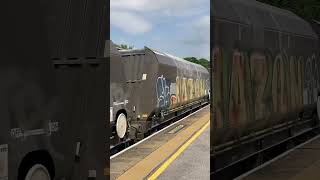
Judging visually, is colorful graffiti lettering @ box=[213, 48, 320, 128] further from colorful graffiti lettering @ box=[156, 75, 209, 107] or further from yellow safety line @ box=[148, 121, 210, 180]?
colorful graffiti lettering @ box=[156, 75, 209, 107]

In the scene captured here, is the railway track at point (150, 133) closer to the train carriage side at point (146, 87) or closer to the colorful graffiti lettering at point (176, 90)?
the train carriage side at point (146, 87)

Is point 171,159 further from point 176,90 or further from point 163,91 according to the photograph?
point 176,90

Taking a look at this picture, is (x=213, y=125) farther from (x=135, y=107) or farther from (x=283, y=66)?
(x=135, y=107)

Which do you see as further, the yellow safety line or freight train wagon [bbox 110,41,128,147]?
freight train wagon [bbox 110,41,128,147]

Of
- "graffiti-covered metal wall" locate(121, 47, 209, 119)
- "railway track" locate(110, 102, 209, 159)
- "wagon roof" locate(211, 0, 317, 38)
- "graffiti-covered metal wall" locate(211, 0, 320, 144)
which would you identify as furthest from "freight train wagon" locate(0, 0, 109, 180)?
"graffiti-covered metal wall" locate(121, 47, 209, 119)

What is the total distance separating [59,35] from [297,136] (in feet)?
34.9

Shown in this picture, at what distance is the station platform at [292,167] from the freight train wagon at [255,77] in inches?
16.1

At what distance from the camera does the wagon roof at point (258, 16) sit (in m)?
8.14

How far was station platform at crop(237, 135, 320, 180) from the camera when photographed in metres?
9.60

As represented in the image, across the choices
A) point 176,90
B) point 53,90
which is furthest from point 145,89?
point 53,90

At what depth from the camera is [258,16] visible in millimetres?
10266

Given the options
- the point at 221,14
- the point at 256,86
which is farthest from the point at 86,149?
the point at 256,86

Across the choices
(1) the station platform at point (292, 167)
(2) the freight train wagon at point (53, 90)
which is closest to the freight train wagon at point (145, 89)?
(1) the station platform at point (292, 167)

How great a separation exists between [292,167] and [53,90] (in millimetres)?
7263
